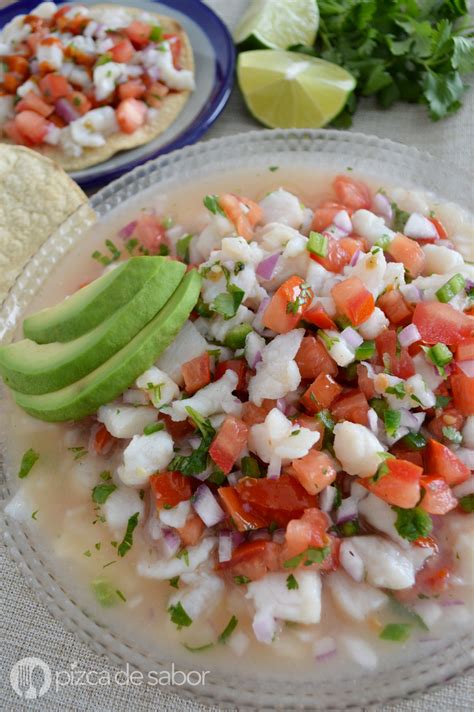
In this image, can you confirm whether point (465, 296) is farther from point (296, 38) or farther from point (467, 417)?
point (296, 38)

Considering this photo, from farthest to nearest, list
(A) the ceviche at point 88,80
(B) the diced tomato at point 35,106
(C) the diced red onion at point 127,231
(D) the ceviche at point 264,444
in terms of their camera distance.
Answer: (B) the diced tomato at point 35,106
(A) the ceviche at point 88,80
(C) the diced red onion at point 127,231
(D) the ceviche at point 264,444

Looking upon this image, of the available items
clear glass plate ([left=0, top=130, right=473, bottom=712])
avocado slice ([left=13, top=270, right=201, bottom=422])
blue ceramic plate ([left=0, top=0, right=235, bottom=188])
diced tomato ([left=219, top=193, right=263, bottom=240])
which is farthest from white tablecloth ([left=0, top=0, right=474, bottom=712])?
blue ceramic plate ([left=0, top=0, right=235, bottom=188])

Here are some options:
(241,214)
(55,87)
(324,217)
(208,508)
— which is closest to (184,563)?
(208,508)

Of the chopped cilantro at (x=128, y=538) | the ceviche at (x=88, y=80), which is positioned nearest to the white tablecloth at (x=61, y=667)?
the chopped cilantro at (x=128, y=538)

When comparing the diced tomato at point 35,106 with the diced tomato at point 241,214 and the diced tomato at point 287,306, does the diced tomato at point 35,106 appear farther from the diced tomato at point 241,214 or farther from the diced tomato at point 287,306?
the diced tomato at point 287,306

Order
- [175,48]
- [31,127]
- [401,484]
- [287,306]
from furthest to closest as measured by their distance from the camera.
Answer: [175,48] → [31,127] → [287,306] → [401,484]

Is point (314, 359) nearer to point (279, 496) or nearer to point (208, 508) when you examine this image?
point (279, 496)
